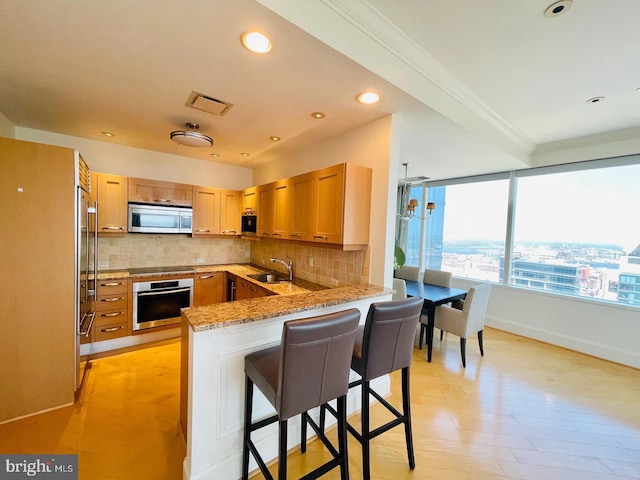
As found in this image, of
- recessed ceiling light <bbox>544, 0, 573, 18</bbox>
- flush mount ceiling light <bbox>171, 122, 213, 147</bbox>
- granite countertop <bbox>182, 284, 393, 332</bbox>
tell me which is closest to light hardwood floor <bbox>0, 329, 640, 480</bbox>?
granite countertop <bbox>182, 284, 393, 332</bbox>

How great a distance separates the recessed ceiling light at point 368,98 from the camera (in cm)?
207

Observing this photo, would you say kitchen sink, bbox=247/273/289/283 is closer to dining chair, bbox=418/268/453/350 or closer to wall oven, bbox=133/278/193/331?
wall oven, bbox=133/278/193/331

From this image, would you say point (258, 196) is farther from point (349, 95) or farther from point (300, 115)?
point (349, 95)

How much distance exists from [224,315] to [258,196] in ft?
8.52

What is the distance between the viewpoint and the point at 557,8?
152 cm

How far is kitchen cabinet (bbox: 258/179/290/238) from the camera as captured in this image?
322 cm

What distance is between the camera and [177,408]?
2.26 metres

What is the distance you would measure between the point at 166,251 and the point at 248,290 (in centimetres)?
173

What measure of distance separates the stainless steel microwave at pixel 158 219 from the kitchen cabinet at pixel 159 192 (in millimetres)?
90

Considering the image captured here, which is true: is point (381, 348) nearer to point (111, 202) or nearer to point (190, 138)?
point (190, 138)

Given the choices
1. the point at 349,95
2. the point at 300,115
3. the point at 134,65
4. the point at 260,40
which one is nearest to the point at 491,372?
the point at 349,95

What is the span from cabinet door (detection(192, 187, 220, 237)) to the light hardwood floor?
1839 mm

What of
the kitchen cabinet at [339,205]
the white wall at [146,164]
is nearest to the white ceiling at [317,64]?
the white wall at [146,164]

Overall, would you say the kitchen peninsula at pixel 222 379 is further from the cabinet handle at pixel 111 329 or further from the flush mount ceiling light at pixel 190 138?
the cabinet handle at pixel 111 329
